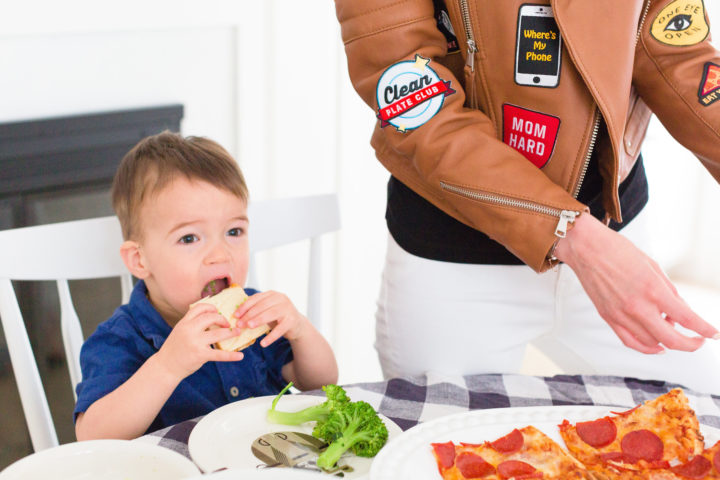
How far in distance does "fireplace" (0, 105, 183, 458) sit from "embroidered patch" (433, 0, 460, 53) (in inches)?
41.5

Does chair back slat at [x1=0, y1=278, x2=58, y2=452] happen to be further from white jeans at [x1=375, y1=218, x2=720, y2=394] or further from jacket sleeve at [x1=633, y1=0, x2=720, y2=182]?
jacket sleeve at [x1=633, y1=0, x2=720, y2=182]

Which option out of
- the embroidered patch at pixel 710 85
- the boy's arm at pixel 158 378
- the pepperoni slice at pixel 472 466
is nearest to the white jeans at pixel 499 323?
the embroidered patch at pixel 710 85

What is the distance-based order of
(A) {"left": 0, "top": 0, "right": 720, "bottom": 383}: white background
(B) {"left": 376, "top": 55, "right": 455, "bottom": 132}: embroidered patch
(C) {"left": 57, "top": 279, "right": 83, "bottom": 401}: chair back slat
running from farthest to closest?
(A) {"left": 0, "top": 0, "right": 720, "bottom": 383}: white background, (C) {"left": 57, "top": 279, "right": 83, "bottom": 401}: chair back slat, (B) {"left": 376, "top": 55, "right": 455, "bottom": 132}: embroidered patch

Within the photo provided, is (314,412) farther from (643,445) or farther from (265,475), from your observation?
(643,445)

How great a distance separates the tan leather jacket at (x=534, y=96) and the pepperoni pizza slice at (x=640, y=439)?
257 millimetres

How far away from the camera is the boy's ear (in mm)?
1217

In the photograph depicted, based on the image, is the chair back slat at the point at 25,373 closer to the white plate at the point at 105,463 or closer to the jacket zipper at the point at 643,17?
the white plate at the point at 105,463

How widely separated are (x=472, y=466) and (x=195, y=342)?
0.40m

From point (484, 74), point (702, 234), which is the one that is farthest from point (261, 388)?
point (702, 234)

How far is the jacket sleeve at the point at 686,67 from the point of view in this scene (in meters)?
1.16

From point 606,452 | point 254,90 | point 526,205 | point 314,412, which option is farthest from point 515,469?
point 254,90

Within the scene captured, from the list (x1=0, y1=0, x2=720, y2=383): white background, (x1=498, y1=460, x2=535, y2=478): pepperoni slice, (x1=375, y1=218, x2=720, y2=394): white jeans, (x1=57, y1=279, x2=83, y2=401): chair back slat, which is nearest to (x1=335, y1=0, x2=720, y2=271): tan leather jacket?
(x1=375, y1=218, x2=720, y2=394): white jeans

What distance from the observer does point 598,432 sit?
87 centimetres

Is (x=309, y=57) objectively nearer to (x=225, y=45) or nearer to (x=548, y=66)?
(x=225, y=45)
